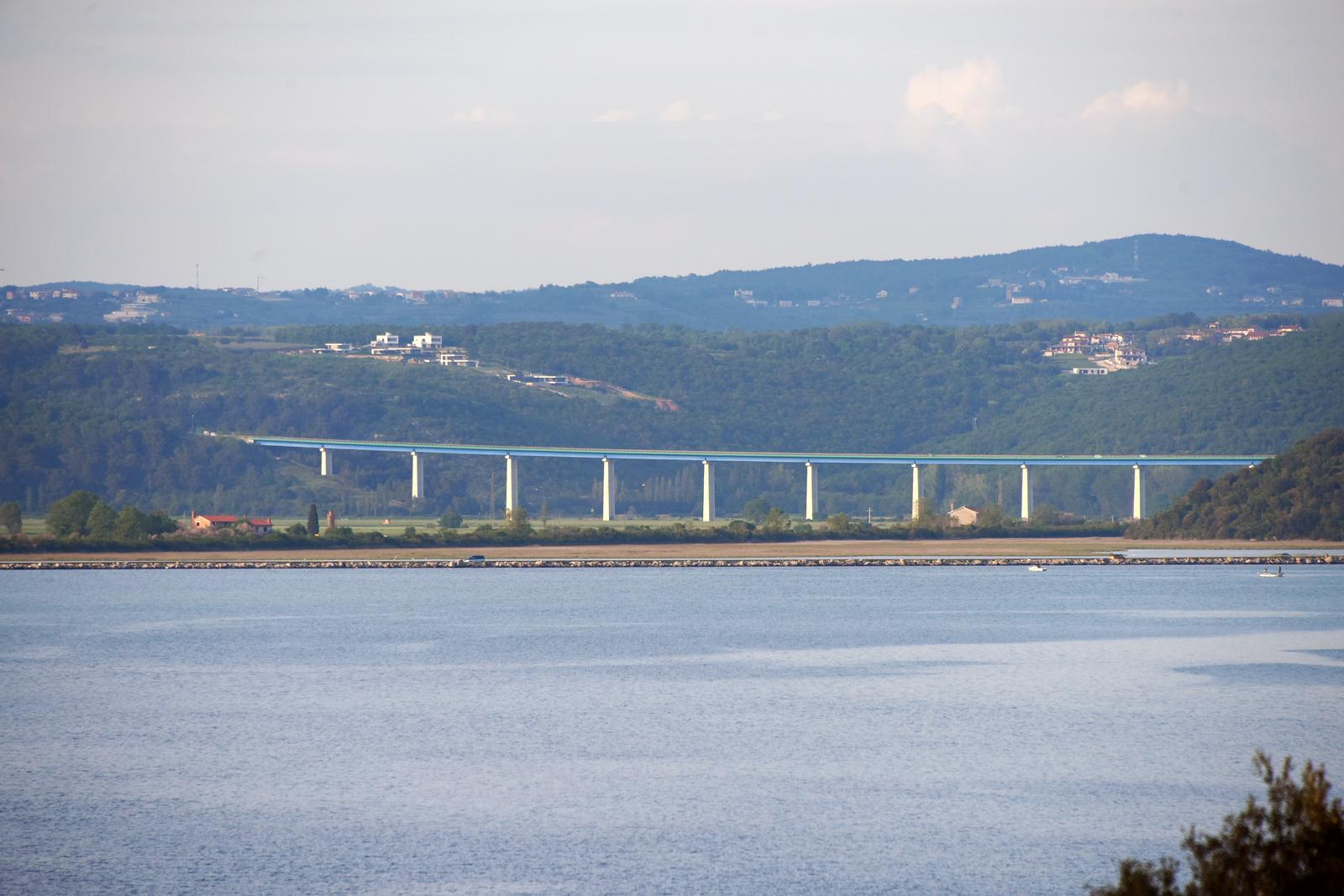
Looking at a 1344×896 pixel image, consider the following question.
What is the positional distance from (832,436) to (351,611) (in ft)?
386

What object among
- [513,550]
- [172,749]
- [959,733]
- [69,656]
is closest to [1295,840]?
[959,733]

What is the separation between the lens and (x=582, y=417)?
166 m

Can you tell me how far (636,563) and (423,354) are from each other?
109987mm

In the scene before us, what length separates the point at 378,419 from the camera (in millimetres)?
151875

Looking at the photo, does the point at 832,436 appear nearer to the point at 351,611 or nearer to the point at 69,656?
the point at 351,611

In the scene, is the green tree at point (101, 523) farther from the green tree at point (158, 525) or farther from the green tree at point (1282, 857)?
the green tree at point (1282, 857)

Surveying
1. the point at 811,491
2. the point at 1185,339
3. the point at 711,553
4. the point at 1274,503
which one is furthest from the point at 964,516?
the point at 1185,339

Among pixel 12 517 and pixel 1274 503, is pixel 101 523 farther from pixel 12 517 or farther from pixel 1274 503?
pixel 1274 503

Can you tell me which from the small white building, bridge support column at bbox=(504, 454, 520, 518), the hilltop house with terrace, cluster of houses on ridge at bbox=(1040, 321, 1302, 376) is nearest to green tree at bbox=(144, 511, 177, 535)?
the hilltop house with terrace

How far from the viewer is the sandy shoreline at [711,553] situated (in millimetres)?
85581

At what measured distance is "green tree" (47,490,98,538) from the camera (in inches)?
3610

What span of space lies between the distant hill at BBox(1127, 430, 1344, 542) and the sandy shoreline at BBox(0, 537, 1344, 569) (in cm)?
154

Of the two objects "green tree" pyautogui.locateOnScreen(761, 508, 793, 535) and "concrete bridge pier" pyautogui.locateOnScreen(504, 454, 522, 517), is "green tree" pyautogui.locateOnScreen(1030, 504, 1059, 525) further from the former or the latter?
"concrete bridge pier" pyautogui.locateOnScreen(504, 454, 522, 517)

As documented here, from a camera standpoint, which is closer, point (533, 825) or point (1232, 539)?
point (533, 825)
